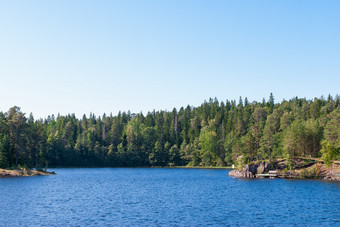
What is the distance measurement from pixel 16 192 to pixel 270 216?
57788 millimetres

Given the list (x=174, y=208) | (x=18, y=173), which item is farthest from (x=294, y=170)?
(x=18, y=173)

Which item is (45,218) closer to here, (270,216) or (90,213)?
(90,213)

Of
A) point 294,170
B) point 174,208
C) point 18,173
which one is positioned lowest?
point 174,208

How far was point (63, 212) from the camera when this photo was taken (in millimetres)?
53438

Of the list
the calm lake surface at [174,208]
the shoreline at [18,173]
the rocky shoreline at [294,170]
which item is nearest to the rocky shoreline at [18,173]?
the shoreline at [18,173]

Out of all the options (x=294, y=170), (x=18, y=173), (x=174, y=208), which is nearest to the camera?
(x=174, y=208)

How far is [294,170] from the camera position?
119938mm

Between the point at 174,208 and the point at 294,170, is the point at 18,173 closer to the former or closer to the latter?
the point at 174,208

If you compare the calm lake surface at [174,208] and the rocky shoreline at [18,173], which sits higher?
the rocky shoreline at [18,173]

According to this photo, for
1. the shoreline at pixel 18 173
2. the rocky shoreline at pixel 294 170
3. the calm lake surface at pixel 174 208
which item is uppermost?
the rocky shoreline at pixel 294 170

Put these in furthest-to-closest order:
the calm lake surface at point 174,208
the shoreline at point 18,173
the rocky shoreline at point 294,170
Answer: the shoreline at point 18,173
the rocky shoreline at point 294,170
the calm lake surface at point 174,208

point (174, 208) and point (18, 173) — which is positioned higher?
point (18, 173)

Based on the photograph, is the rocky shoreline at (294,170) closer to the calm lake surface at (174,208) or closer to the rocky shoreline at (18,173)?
the calm lake surface at (174,208)

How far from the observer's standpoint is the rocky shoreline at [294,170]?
11262 centimetres
